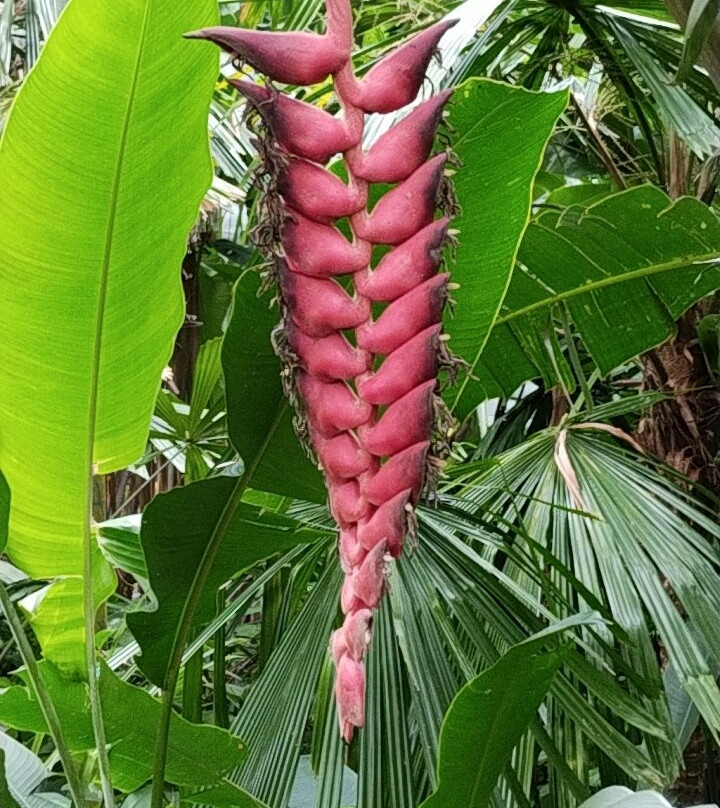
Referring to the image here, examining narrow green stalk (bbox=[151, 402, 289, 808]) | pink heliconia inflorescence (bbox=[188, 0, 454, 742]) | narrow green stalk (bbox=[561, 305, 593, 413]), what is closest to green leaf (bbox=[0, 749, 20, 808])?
narrow green stalk (bbox=[151, 402, 289, 808])

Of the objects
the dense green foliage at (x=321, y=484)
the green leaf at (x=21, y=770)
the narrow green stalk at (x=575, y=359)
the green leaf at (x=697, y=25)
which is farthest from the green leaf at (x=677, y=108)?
the green leaf at (x=21, y=770)

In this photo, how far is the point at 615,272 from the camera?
2.93 ft

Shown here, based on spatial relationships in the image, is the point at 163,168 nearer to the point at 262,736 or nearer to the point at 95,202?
the point at 95,202

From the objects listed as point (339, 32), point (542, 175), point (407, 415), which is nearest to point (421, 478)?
point (407, 415)

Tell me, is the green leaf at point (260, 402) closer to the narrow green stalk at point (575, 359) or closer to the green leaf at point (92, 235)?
the green leaf at point (92, 235)

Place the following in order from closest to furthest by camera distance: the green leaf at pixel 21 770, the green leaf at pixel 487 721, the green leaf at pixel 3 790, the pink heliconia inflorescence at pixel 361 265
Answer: the pink heliconia inflorescence at pixel 361 265, the green leaf at pixel 487 721, the green leaf at pixel 3 790, the green leaf at pixel 21 770

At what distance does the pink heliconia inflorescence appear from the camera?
0.35m

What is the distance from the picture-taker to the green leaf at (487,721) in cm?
49

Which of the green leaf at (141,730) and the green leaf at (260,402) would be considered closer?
the green leaf at (260,402)

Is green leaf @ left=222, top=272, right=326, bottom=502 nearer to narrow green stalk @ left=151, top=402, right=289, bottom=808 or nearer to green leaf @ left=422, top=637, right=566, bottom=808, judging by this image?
narrow green stalk @ left=151, top=402, right=289, bottom=808

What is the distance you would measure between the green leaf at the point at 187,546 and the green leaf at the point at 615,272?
0.38 m

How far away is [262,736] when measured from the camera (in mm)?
735

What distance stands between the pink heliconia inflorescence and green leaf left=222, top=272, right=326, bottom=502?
177 mm

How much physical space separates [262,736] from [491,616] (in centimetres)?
22
